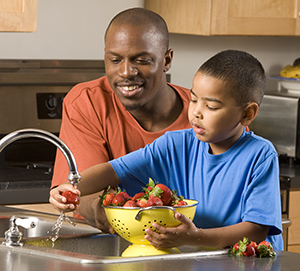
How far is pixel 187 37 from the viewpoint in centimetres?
305

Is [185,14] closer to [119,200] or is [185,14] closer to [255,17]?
[255,17]

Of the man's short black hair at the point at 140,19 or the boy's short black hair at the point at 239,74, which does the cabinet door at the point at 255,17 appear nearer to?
the man's short black hair at the point at 140,19

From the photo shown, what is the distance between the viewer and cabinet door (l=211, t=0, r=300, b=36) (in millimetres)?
2729

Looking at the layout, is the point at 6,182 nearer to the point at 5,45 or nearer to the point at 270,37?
the point at 5,45

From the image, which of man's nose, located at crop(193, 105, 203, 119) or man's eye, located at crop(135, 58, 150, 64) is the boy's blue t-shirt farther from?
man's eye, located at crop(135, 58, 150, 64)

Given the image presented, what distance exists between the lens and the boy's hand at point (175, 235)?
1197 millimetres

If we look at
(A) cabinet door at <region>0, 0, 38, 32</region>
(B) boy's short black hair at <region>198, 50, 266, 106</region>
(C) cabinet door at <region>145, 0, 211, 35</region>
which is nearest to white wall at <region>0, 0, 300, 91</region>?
(C) cabinet door at <region>145, 0, 211, 35</region>

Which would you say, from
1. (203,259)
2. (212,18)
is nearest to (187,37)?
(212,18)

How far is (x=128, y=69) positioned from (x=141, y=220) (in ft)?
1.76

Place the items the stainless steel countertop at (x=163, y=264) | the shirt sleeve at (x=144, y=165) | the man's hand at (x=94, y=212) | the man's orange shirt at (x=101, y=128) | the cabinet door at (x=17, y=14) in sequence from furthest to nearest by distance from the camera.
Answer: the cabinet door at (x=17, y=14), the man's orange shirt at (x=101, y=128), the shirt sleeve at (x=144, y=165), the man's hand at (x=94, y=212), the stainless steel countertop at (x=163, y=264)

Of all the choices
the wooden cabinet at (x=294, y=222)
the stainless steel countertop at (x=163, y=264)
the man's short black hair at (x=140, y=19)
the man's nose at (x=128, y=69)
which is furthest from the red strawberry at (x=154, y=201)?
the wooden cabinet at (x=294, y=222)

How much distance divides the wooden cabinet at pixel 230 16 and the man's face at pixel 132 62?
1.07 meters

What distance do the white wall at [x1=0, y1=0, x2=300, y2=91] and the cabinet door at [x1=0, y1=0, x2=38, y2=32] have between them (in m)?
0.58

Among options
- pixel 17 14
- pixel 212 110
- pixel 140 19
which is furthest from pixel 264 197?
pixel 17 14
